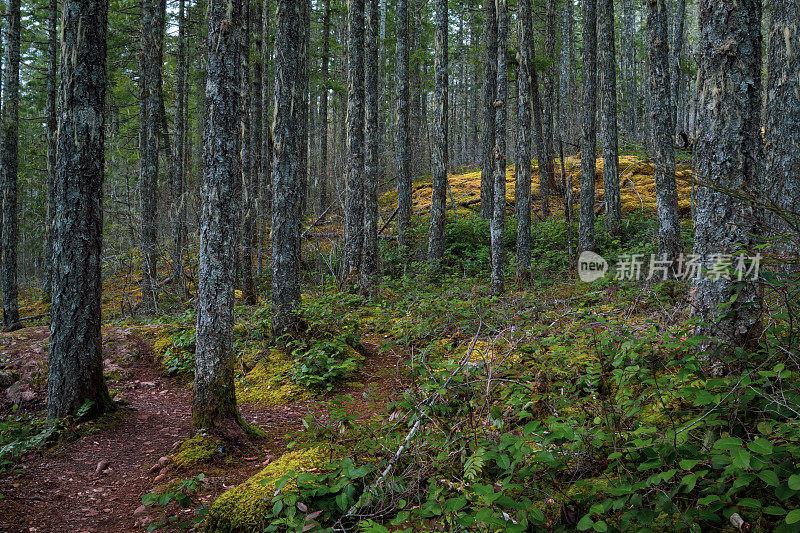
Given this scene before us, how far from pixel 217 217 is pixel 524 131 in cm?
790

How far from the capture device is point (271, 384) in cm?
641

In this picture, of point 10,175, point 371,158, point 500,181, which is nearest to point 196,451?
point 500,181

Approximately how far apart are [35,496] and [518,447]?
4004mm

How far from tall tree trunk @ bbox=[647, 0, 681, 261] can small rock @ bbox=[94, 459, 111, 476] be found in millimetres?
8841

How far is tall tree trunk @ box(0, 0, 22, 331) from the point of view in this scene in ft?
38.0

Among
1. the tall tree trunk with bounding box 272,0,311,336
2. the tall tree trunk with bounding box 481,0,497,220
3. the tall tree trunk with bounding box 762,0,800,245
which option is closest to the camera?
the tall tree trunk with bounding box 272,0,311,336

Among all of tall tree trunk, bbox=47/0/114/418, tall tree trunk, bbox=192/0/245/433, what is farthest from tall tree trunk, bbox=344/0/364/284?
tall tree trunk, bbox=192/0/245/433

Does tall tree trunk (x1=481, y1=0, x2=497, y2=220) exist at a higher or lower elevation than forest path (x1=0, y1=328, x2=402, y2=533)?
higher

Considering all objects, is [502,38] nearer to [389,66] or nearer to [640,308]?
[640,308]

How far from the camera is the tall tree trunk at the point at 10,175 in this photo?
11.6 metres

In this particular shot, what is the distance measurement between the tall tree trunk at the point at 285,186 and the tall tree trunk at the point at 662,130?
659cm

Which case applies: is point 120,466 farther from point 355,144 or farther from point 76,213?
point 355,144

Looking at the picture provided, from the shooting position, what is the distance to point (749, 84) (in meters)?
3.66

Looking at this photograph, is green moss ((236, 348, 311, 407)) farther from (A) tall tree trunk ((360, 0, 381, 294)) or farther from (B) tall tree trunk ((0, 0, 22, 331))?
(B) tall tree trunk ((0, 0, 22, 331))
